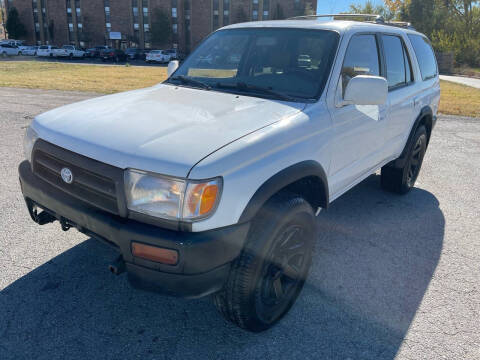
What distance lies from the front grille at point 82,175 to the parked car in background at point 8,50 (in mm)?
52405

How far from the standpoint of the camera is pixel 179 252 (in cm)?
190

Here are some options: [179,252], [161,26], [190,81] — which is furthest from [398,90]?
[161,26]

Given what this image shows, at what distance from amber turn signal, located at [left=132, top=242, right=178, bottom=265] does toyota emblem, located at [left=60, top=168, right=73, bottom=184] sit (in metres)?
0.62

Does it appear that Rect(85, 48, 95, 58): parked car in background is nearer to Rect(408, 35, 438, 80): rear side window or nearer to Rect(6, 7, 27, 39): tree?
Rect(6, 7, 27, 39): tree

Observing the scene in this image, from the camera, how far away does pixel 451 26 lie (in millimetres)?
34281

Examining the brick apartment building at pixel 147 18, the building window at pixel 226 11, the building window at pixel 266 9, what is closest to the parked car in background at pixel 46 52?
the brick apartment building at pixel 147 18

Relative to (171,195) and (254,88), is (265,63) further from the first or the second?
(171,195)

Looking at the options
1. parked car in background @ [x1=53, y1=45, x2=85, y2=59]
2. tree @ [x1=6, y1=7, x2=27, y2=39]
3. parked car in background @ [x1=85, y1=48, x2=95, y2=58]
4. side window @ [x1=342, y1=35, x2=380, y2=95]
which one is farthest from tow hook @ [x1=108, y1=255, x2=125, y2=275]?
tree @ [x1=6, y1=7, x2=27, y2=39]

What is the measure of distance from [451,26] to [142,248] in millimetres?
39721

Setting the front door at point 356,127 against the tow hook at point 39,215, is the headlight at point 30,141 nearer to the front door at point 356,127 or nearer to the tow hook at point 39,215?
the tow hook at point 39,215

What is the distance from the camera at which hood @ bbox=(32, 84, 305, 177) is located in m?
2.03

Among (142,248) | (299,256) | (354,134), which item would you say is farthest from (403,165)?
(142,248)

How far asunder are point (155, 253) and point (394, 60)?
326 cm

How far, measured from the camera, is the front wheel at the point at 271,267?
2.19 metres
